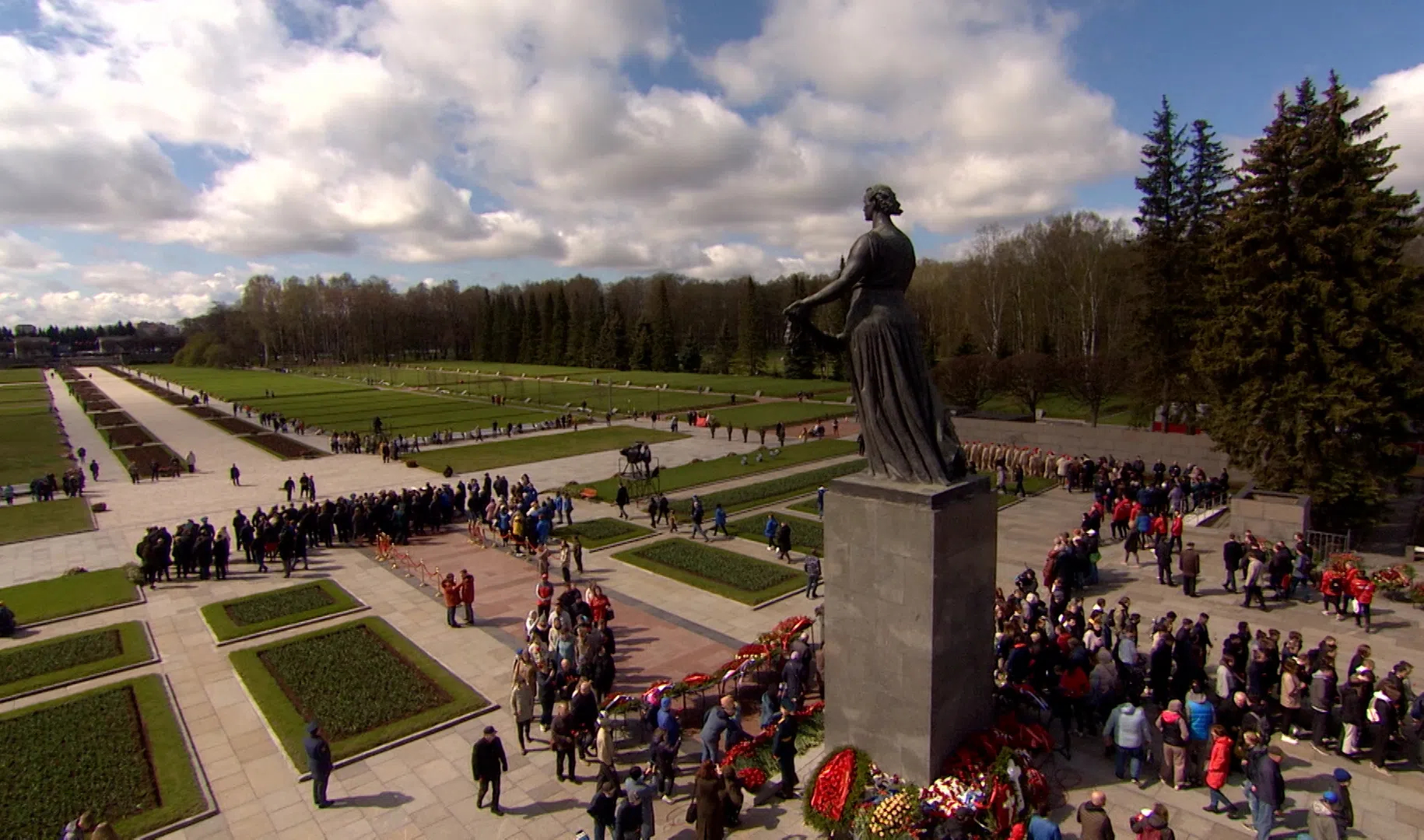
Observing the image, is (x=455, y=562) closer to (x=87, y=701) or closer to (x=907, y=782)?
(x=87, y=701)

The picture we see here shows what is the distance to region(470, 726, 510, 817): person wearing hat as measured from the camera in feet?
28.8

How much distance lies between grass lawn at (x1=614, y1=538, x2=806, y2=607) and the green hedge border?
6445mm

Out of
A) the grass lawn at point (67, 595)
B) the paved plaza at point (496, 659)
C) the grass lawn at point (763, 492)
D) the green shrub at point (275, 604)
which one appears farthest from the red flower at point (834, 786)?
the grass lawn at point (67, 595)

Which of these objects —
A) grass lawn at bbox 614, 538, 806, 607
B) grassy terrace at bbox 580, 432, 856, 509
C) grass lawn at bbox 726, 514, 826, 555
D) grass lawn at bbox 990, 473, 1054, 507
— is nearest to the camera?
grass lawn at bbox 614, 538, 806, 607

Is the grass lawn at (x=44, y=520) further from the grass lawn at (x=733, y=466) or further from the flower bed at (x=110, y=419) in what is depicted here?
the flower bed at (x=110, y=419)

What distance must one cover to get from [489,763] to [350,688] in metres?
4.95

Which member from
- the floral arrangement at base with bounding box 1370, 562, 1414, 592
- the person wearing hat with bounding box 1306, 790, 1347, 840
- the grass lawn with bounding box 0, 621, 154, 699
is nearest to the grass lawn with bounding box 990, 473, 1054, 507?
the floral arrangement at base with bounding box 1370, 562, 1414, 592

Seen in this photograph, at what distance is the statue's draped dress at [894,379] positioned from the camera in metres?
8.31

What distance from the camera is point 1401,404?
19625 mm

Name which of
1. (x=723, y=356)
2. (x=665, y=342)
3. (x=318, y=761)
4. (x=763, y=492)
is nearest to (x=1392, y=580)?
(x=763, y=492)

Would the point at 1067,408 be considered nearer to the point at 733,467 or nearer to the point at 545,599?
the point at 733,467

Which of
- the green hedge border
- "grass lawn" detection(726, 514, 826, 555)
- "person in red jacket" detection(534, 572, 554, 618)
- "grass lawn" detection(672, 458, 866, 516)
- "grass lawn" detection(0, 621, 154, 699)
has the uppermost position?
"person in red jacket" detection(534, 572, 554, 618)

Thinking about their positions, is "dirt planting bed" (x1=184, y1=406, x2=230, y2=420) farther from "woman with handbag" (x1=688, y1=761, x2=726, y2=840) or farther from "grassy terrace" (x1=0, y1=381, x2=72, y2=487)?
"woman with handbag" (x1=688, y1=761, x2=726, y2=840)

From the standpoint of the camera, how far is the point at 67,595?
57.0ft
